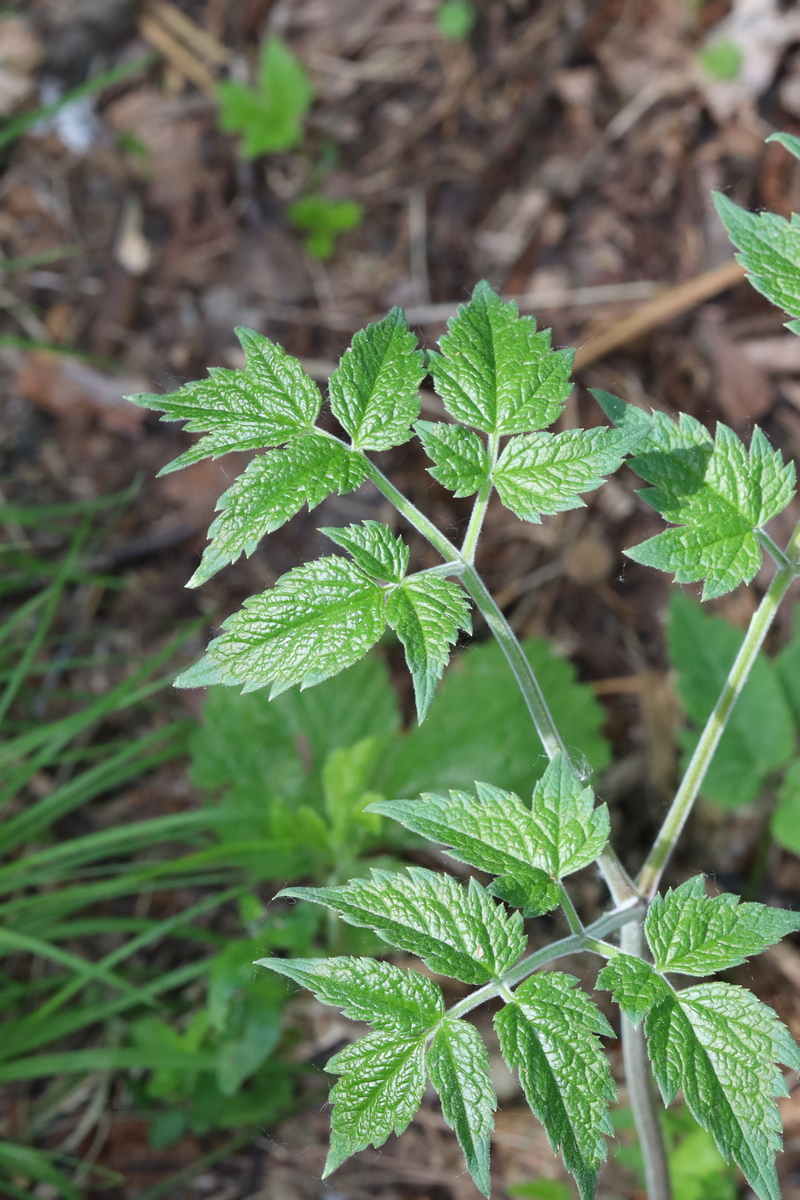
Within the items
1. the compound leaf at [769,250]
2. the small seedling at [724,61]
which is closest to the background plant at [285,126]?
the small seedling at [724,61]

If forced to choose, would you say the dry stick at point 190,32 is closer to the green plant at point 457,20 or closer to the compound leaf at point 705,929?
the green plant at point 457,20

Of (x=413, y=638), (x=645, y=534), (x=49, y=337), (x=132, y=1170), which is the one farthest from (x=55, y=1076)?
(x=49, y=337)

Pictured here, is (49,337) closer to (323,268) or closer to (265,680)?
(323,268)

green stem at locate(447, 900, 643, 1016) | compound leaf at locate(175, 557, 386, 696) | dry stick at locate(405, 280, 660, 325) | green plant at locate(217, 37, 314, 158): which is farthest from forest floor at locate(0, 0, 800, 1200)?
compound leaf at locate(175, 557, 386, 696)

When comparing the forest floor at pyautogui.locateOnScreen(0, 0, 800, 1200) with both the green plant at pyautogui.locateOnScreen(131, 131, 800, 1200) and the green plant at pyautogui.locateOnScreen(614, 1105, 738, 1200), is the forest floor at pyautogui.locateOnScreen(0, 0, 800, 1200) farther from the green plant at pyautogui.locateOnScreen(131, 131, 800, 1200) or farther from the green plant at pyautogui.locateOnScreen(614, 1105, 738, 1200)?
the green plant at pyautogui.locateOnScreen(131, 131, 800, 1200)

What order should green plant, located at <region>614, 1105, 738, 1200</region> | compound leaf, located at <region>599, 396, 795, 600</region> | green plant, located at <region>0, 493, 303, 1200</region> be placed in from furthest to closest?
green plant, located at <region>0, 493, 303, 1200</region>, green plant, located at <region>614, 1105, 738, 1200</region>, compound leaf, located at <region>599, 396, 795, 600</region>
